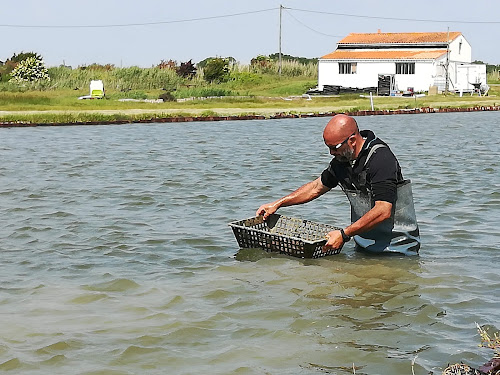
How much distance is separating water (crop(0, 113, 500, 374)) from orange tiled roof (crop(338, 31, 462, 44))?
5233cm

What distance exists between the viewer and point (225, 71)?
6469cm

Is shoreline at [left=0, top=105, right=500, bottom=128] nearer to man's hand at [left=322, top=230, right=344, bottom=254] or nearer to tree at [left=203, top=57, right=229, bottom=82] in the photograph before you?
tree at [left=203, top=57, right=229, bottom=82]

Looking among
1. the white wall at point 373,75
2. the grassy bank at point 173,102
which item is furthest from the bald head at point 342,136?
the white wall at point 373,75

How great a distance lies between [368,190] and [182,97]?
41486mm

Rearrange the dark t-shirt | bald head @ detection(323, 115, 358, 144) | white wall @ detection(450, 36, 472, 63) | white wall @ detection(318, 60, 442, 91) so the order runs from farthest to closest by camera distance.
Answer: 1. white wall @ detection(450, 36, 472, 63)
2. white wall @ detection(318, 60, 442, 91)
3. the dark t-shirt
4. bald head @ detection(323, 115, 358, 144)

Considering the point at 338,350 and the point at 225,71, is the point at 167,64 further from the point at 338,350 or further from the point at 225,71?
the point at 338,350

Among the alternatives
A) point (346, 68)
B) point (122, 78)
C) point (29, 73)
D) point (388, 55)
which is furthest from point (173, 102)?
point (388, 55)

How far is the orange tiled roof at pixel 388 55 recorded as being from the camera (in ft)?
204

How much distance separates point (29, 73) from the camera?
58938 mm

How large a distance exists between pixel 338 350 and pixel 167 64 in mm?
62371

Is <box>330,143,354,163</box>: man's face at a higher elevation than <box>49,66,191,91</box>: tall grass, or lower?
lower

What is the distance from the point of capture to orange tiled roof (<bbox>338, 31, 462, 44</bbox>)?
66.9 metres

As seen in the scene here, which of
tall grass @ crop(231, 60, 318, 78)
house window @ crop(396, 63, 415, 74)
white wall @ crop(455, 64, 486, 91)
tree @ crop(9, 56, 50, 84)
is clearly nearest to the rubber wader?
tree @ crop(9, 56, 50, 84)

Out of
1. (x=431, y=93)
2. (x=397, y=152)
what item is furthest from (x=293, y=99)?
(x=397, y=152)
